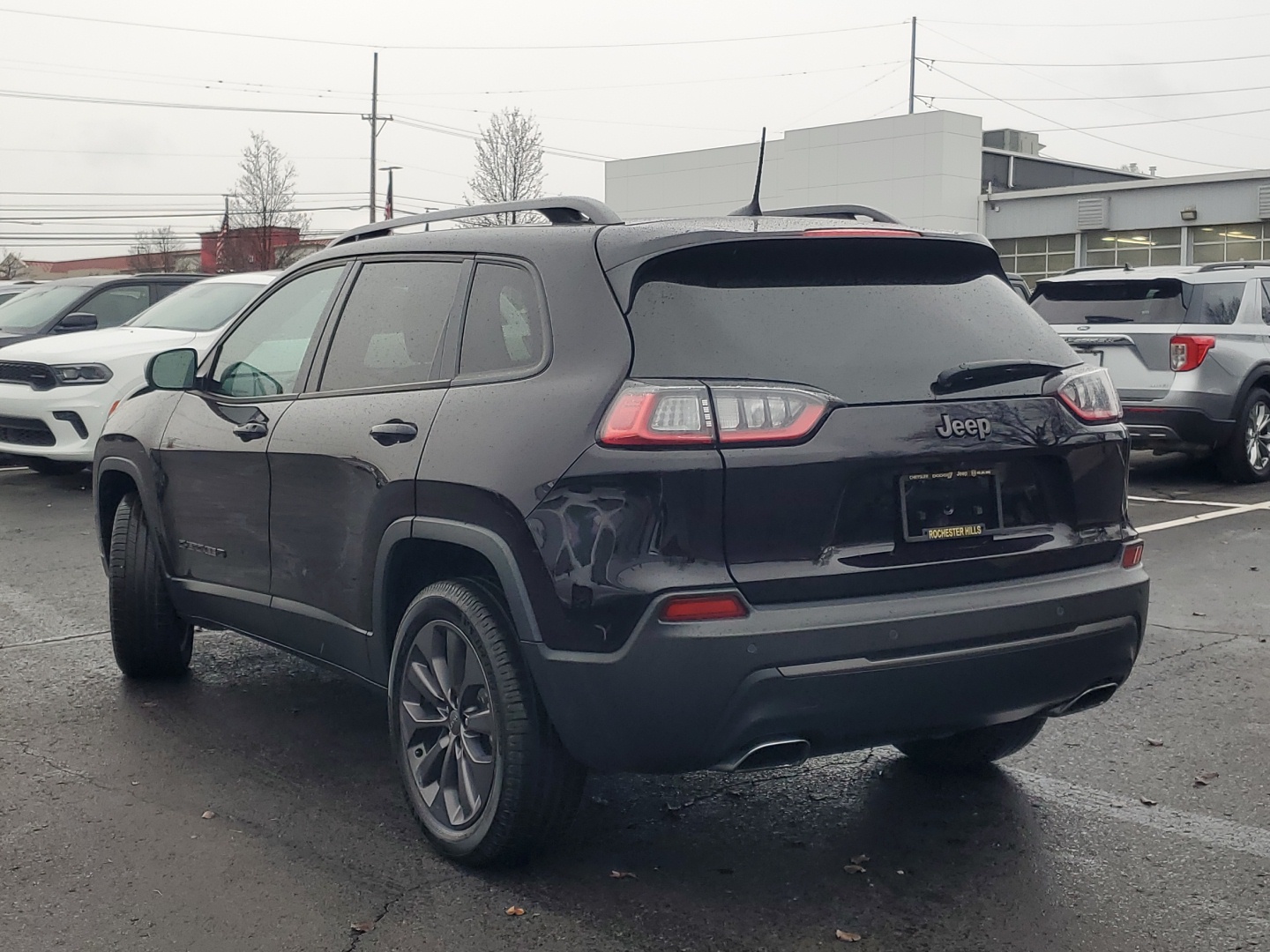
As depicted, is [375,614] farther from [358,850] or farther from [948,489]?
[948,489]

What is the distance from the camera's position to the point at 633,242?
3.69 meters

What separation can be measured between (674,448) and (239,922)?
1.58 m

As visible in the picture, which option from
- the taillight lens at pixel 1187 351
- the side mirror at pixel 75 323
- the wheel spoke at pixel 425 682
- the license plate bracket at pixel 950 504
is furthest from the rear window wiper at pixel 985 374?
the side mirror at pixel 75 323

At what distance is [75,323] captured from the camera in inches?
508

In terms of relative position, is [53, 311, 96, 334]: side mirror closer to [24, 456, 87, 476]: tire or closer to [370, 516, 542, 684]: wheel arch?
[24, 456, 87, 476]: tire

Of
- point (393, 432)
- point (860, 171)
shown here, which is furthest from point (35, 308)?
point (860, 171)

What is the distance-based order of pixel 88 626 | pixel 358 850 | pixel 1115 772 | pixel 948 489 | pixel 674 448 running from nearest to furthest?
1. pixel 674 448
2. pixel 948 489
3. pixel 358 850
4. pixel 1115 772
5. pixel 88 626

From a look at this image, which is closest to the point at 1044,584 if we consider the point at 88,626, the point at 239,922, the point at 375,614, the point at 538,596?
the point at 538,596

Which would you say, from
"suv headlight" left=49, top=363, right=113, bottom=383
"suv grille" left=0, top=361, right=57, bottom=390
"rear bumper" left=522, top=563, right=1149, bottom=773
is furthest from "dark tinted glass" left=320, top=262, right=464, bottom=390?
"suv grille" left=0, top=361, right=57, bottom=390

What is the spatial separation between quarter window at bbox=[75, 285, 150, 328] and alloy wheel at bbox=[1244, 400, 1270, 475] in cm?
1010

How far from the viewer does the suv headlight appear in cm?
1138

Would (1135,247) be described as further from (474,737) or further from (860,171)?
(474,737)

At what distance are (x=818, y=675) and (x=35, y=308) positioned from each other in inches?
498

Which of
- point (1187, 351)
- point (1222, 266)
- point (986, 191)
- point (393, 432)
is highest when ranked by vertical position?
point (986, 191)
